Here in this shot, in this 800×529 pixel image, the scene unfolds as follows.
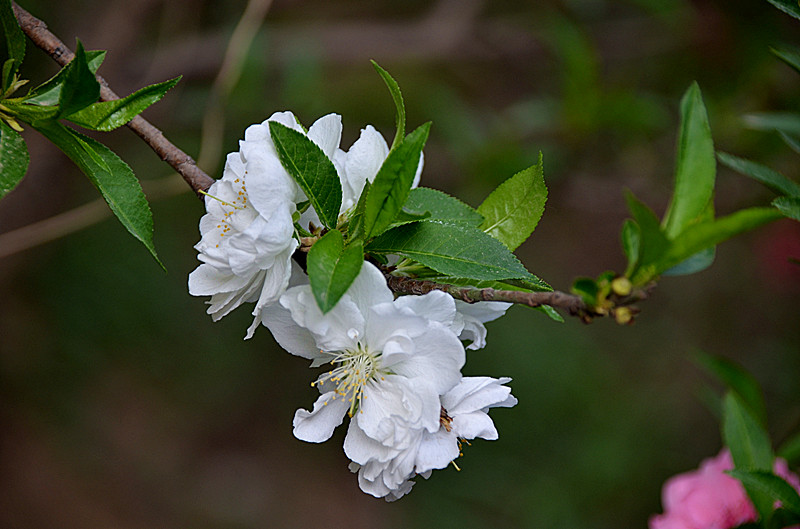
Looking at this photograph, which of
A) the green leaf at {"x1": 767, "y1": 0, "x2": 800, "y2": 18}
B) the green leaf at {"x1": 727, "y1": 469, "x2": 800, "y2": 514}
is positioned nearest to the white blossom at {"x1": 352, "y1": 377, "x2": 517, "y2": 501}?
the green leaf at {"x1": 727, "y1": 469, "x2": 800, "y2": 514}

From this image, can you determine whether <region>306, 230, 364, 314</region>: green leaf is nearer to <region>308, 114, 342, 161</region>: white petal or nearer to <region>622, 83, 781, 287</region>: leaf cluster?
<region>308, 114, 342, 161</region>: white petal

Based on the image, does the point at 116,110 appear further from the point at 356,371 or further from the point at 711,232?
the point at 711,232

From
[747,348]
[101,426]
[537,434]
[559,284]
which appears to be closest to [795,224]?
[747,348]

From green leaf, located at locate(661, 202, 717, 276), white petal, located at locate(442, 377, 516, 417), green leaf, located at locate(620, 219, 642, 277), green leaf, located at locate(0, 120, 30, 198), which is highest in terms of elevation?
green leaf, located at locate(0, 120, 30, 198)

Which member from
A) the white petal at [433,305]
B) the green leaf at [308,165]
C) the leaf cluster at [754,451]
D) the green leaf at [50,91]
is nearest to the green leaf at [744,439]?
the leaf cluster at [754,451]

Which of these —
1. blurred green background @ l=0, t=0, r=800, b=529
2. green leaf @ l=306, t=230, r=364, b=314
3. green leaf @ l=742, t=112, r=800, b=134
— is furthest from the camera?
blurred green background @ l=0, t=0, r=800, b=529

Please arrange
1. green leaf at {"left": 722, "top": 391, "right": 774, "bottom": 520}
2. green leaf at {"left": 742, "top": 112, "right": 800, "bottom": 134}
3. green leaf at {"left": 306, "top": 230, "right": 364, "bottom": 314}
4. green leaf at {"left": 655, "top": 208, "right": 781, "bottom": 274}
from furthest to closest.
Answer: green leaf at {"left": 742, "top": 112, "right": 800, "bottom": 134}
green leaf at {"left": 722, "top": 391, "right": 774, "bottom": 520}
green leaf at {"left": 655, "top": 208, "right": 781, "bottom": 274}
green leaf at {"left": 306, "top": 230, "right": 364, "bottom": 314}

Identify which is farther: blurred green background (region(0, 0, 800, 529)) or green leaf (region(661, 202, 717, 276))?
blurred green background (region(0, 0, 800, 529))
